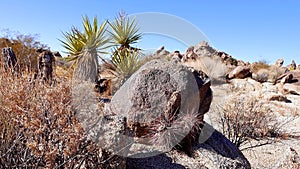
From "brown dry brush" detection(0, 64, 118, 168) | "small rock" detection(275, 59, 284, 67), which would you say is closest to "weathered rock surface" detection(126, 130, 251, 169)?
"brown dry brush" detection(0, 64, 118, 168)

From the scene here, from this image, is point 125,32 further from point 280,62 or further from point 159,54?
point 280,62

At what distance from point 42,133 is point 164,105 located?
181 centimetres

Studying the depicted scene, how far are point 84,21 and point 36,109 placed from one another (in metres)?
6.43

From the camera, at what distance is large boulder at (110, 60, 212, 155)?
405 cm

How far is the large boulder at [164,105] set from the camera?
405 centimetres

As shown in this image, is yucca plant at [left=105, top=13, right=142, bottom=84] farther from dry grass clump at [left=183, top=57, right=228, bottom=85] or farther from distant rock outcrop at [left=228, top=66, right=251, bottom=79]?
distant rock outcrop at [left=228, top=66, right=251, bottom=79]

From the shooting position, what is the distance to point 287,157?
15.8 feet

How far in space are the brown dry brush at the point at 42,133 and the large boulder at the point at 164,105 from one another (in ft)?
3.32

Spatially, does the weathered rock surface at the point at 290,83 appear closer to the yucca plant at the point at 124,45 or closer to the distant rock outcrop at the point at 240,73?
the distant rock outcrop at the point at 240,73

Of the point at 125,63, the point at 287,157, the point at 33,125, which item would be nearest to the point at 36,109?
the point at 33,125

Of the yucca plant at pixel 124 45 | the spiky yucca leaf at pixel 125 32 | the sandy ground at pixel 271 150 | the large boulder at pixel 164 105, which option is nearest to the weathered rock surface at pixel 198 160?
the large boulder at pixel 164 105

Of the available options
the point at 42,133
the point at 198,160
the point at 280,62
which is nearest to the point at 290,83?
the point at 280,62

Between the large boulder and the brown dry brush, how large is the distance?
1.01 meters

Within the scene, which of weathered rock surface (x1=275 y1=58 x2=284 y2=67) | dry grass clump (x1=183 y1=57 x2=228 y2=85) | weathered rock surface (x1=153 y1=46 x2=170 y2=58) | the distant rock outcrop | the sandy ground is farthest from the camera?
weathered rock surface (x1=275 y1=58 x2=284 y2=67)
